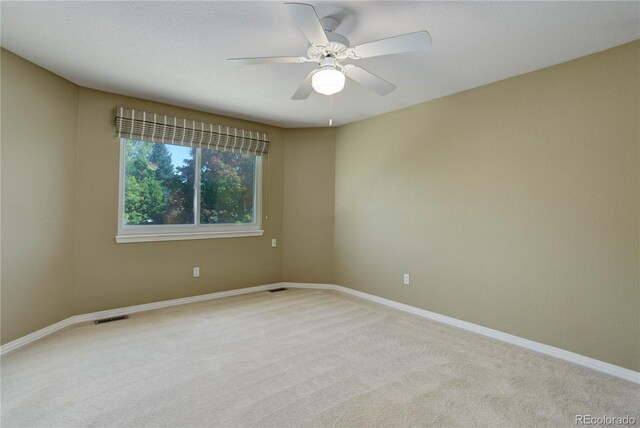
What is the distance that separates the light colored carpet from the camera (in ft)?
5.86

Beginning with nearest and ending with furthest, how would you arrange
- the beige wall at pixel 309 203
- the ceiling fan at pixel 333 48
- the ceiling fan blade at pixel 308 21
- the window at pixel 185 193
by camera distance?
the ceiling fan blade at pixel 308 21
the ceiling fan at pixel 333 48
the window at pixel 185 193
the beige wall at pixel 309 203

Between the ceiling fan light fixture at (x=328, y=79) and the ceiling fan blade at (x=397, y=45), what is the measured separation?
170 mm

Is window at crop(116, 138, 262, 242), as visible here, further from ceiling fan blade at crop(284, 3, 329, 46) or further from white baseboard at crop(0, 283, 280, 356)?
ceiling fan blade at crop(284, 3, 329, 46)

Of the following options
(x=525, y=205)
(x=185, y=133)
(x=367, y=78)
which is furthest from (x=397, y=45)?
(x=185, y=133)

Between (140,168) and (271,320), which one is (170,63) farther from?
(271,320)

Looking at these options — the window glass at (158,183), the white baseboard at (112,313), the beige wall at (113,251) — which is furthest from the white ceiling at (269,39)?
the white baseboard at (112,313)

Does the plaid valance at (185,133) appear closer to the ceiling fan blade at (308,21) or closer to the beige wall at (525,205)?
the beige wall at (525,205)

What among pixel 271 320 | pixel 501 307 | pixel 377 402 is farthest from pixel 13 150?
pixel 501 307

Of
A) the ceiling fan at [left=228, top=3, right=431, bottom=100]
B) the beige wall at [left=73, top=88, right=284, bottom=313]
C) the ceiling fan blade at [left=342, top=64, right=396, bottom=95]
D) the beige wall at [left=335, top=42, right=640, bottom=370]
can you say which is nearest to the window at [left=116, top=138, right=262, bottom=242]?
the beige wall at [left=73, top=88, right=284, bottom=313]

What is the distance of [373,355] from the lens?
2.53 meters

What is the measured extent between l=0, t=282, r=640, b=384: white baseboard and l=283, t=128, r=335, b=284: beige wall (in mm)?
269

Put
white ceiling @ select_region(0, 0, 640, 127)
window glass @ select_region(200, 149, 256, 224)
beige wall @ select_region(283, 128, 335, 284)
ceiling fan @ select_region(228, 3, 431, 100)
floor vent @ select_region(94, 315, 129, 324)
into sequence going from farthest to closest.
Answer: beige wall @ select_region(283, 128, 335, 284), window glass @ select_region(200, 149, 256, 224), floor vent @ select_region(94, 315, 129, 324), white ceiling @ select_region(0, 0, 640, 127), ceiling fan @ select_region(228, 3, 431, 100)

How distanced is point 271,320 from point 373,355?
117 centimetres

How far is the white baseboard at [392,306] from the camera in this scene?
7.66ft
